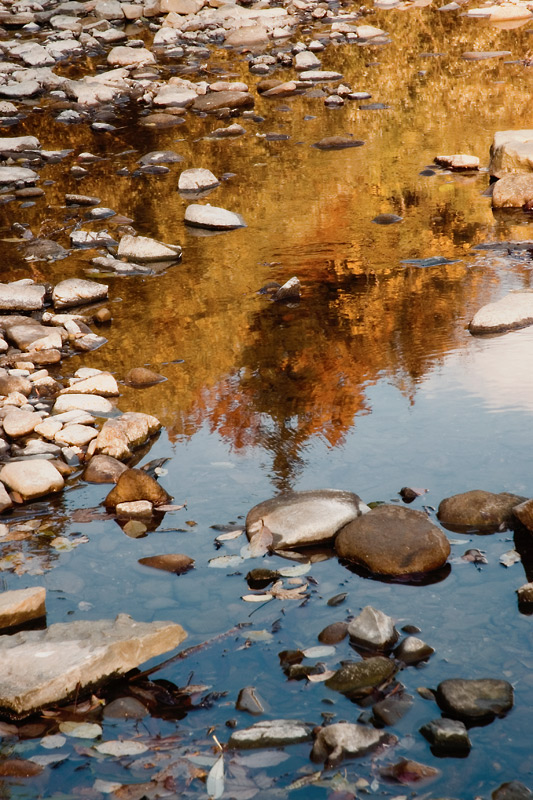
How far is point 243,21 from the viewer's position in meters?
16.9

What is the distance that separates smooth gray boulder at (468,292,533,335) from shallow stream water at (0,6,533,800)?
0.12 meters

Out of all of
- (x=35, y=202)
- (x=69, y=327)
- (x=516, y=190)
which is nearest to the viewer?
(x=69, y=327)

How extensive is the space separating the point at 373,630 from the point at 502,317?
298 cm

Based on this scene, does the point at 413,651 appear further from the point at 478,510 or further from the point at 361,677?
the point at 478,510

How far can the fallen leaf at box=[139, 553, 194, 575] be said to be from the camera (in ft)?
11.6

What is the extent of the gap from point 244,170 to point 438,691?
7.30 metres

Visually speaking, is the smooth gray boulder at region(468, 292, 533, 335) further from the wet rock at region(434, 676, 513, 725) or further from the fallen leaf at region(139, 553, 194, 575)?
the wet rock at region(434, 676, 513, 725)

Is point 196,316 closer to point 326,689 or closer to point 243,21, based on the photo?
point 326,689

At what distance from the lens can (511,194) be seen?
25.1 feet

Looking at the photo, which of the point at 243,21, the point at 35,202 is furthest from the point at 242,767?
the point at 243,21

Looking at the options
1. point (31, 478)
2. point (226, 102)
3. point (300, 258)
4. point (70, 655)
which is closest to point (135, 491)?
point (31, 478)

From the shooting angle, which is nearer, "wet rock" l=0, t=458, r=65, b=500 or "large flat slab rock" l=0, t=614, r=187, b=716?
"large flat slab rock" l=0, t=614, r=187, b=716

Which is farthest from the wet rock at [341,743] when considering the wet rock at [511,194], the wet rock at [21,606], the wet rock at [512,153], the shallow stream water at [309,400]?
the wet rock at [512,153]

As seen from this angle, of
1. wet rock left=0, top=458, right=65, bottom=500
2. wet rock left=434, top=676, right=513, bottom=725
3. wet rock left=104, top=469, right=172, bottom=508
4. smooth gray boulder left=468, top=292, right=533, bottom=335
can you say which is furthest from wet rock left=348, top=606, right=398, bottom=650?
smooth gray boulder left=468, top=292, right=533, bottom=335
